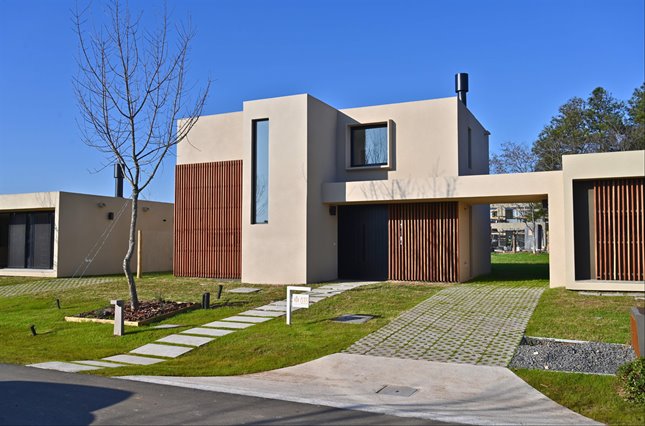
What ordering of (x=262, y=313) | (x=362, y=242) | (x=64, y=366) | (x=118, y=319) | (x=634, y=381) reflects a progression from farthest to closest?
(x=362, y=242) < (x=262, y=313) < (x=118, y=319) < (x=64, y=366) < (x=634, y=381)

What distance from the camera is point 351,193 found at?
18203 millimetres

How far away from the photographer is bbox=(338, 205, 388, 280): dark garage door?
62.1 feet

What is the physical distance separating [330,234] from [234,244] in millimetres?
3773

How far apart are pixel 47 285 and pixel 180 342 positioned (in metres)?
11.9

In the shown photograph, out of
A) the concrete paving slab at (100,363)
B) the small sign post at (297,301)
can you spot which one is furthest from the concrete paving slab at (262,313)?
the concrete paving slab at (100,363)

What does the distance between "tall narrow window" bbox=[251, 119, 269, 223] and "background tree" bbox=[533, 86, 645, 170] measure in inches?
883

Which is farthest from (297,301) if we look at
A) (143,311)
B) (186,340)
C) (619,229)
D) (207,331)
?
(619,229)

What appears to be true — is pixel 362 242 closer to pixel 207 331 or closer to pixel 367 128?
pixel 367 128

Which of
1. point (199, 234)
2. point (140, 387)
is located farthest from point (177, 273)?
point (140, 387)

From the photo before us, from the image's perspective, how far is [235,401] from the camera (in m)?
6.64

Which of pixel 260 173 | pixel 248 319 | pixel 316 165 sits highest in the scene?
pixel 316 165

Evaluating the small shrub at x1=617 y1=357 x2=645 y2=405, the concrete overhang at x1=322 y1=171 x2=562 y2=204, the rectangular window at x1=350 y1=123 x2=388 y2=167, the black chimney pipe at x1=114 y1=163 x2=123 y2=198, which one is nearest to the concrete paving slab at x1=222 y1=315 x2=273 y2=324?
the concrete overhang at x1=322 y1=171 x2=562 y2=204

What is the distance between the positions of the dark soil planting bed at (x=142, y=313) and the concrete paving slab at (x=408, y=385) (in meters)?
4.80

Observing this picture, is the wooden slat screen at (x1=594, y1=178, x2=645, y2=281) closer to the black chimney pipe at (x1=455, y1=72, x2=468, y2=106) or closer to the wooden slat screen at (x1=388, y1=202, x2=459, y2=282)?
the wooden slat screen at (x1=388, y1=202, x2=459, y2=282)
